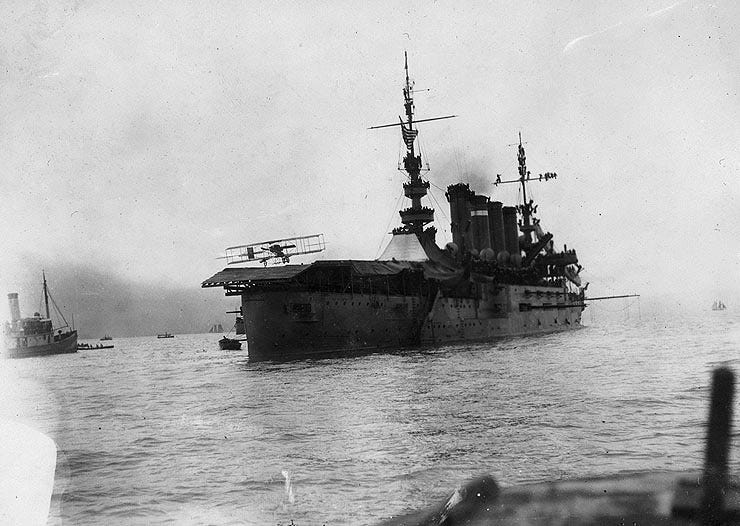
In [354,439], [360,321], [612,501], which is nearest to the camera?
[612,501]

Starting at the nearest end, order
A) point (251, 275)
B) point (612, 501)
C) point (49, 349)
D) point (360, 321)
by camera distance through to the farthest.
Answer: point (612, 501) < point (251, 275) < point (360, 321) < point (49, 349)

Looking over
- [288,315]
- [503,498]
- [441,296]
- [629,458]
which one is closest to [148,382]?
[288,315]

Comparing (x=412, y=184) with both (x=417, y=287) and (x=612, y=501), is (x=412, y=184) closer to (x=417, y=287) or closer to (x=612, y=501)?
(x=417, y=287)

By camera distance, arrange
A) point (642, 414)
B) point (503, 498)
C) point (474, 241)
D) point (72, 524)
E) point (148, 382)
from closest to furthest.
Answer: point (503, 498) < point (72, 524) < point (642, 414) < point (148, 382) < point (474, 241)

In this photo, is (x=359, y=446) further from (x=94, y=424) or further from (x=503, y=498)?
(x=94, y=424)

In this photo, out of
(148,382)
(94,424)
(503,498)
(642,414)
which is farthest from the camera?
(148,382)

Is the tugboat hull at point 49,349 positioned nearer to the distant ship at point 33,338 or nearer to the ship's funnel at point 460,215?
the distant ship at point 33,338

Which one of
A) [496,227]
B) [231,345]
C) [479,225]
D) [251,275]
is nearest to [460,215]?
[479,225]

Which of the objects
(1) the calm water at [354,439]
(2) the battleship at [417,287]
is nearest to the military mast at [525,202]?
(2) the battleship at [417,287]
